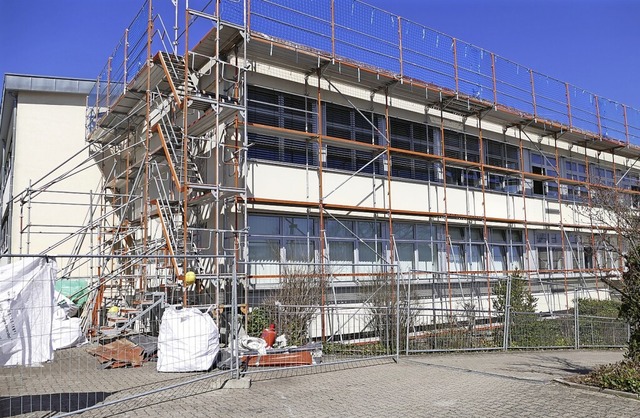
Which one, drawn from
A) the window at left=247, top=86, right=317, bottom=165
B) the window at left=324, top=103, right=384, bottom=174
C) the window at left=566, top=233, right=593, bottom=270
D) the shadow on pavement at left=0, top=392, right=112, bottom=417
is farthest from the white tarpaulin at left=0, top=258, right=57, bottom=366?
the window at left=566, top=233, right=593, bottom=270

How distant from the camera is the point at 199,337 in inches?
361

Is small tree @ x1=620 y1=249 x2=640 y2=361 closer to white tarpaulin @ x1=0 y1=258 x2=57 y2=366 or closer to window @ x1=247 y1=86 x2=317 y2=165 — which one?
white tarpaulin @ x1=0 y1=258 x2=57 y2=366

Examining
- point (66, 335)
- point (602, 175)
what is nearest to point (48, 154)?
point (66, 335)

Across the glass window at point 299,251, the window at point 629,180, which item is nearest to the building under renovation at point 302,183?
the glass window at point 299,251

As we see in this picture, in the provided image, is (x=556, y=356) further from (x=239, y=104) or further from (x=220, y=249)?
(x=239, y=104)

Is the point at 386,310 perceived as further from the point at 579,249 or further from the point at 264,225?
the point at 579,249

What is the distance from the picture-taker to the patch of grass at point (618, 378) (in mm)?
7246

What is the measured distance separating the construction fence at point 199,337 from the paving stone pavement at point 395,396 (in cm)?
31

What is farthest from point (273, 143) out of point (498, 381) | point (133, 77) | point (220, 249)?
point (498, 381)

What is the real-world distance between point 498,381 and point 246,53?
367 inches

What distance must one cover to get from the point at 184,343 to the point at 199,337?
0.84 ft

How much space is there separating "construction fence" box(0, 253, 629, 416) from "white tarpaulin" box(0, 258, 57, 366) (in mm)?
13

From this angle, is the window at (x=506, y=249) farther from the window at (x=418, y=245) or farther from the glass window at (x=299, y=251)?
the glass window at (x=299, y=251)

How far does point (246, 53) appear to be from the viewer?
44.2 ft
